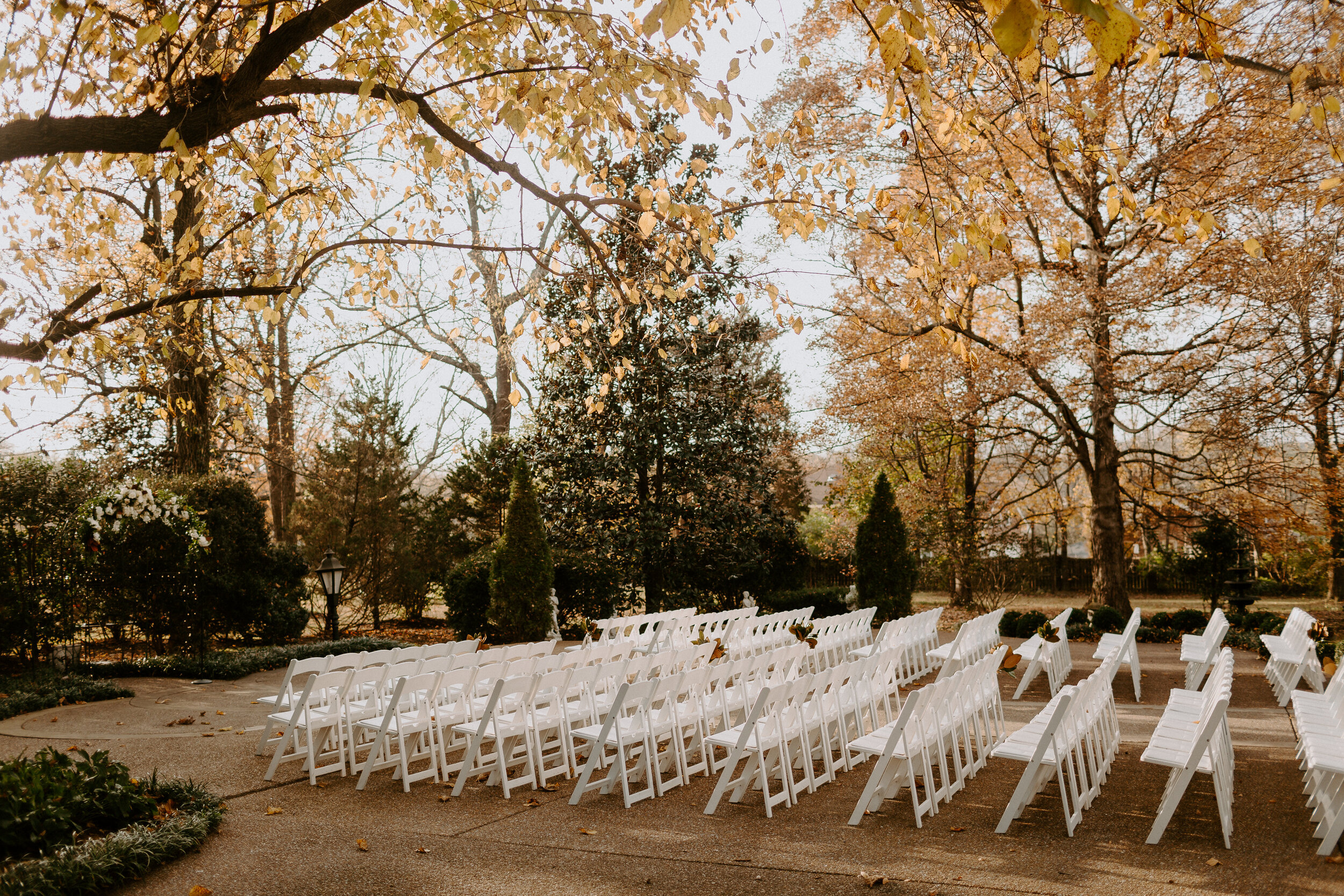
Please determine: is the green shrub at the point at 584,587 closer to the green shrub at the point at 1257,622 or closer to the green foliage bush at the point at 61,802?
the green shrub at the point at 1257,622

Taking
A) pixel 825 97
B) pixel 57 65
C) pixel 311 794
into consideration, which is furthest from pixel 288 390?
pixel 311 794

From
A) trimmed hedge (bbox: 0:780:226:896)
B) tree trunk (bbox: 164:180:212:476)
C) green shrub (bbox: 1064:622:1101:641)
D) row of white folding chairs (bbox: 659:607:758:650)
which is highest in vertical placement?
tree trunk (bbox: 164:180:212:476)

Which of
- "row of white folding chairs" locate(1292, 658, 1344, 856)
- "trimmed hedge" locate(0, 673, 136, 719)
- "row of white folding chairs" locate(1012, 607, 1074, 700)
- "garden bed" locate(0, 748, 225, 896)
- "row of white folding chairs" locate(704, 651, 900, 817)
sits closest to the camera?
"garden bed" locate(0, 748, 225, 896)

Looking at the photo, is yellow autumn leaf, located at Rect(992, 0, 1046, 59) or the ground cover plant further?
the ground cover plant

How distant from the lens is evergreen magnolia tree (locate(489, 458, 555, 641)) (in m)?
13.4

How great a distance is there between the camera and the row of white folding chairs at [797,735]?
5191 millimetres

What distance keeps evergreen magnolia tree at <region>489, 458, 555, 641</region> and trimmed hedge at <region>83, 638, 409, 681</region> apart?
104 inches

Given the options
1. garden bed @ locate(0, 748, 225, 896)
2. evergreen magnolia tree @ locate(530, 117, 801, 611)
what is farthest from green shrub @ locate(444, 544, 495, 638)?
garden bed @ locate(0, 748, 225, 896)

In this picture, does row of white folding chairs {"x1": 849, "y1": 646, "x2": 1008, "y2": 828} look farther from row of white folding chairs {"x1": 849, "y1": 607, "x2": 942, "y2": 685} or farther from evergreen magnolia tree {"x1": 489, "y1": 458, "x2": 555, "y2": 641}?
evergreen magnolia tree {"x1": 489, "y1": 458, "x2": 555, "y2": 641}

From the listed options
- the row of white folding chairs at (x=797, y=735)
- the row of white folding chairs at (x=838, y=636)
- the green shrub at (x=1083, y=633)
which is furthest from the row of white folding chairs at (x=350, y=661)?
the green shrub at (x=1083, y=633)

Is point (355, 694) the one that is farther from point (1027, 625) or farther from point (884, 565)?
point (884, 565)

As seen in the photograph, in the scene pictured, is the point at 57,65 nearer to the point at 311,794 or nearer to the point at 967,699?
the point at 311,794

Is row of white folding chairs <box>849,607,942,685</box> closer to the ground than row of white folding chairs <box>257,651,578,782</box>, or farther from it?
closer to the ground

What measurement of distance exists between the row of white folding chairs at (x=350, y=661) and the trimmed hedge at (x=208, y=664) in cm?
307
